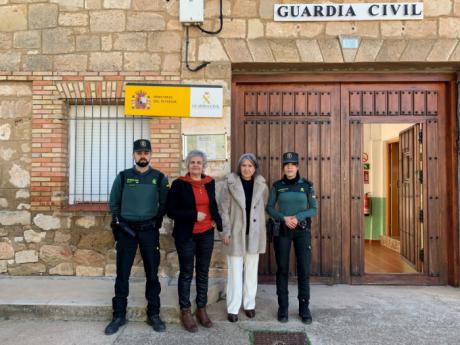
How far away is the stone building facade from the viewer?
16.0 feet

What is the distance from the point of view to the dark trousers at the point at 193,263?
367 cm

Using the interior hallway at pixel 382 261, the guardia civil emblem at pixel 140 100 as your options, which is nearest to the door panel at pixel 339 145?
the interior hallway at pixel 382 261

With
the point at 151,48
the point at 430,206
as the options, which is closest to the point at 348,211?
the point at 430,206

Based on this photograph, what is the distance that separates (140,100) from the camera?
193 inches

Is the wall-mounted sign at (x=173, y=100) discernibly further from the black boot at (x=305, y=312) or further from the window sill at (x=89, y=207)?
the black boot at (x=305, y=312)

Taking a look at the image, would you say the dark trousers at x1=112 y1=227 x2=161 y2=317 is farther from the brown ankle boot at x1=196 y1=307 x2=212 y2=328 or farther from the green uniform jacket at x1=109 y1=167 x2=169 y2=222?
the brown ankle boot at x1=196 y1=307 x2=212 y2=328

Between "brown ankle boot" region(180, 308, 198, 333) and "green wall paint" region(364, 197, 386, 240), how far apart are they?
355cm

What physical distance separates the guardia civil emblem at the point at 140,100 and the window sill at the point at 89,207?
1.37m

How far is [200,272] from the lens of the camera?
12.3 ft

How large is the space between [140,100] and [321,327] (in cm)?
342

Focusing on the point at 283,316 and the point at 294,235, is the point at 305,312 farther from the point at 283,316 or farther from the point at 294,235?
the point at 294,235

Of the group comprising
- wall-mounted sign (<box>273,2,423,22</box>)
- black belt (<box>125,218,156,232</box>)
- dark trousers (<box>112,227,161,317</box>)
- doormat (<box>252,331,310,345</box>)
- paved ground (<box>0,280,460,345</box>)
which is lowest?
doormat (<box>252,331,310,345</box>)

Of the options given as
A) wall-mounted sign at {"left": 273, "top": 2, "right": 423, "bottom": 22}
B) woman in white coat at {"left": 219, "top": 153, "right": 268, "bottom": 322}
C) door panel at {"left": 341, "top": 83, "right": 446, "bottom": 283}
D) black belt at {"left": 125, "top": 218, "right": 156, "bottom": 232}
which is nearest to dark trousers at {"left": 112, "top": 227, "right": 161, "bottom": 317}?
black belt at {"left": 125, "top": 218, "right": 156, "bottom": 232}

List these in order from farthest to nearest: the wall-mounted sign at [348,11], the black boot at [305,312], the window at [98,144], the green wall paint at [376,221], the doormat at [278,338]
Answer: the green wall paint at [376,221], the window at [98,144], the wall-mounted sign at [348,11], the black boot at [305,312], the doormat at [278,338]
